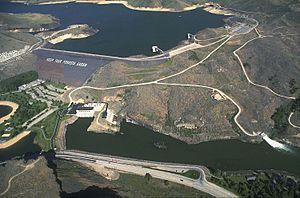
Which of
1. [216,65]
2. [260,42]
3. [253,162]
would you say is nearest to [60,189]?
[253,162]

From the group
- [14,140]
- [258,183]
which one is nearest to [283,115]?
[258,183]

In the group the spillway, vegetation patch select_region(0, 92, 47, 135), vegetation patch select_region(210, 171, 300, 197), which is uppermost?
the spillway

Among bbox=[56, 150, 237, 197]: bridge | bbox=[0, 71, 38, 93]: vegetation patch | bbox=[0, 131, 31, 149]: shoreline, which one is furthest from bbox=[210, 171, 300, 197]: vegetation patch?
bbox=[0, 71, 38, 93]: vegetation patch

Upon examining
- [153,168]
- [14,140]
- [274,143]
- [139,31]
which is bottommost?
[14,140]

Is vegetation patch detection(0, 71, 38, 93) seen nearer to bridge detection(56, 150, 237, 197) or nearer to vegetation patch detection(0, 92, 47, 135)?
vegetation patch detection(0, 92, 47, 135)

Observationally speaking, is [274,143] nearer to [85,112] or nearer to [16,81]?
[85,112]

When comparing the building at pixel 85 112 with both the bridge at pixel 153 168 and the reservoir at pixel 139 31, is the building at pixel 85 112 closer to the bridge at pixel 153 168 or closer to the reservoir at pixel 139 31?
the bridge at pixel 153 168

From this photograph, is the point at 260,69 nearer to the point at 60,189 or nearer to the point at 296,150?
the point at 296,150
